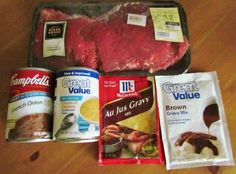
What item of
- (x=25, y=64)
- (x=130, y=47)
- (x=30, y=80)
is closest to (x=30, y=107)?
(x=30, y=80)

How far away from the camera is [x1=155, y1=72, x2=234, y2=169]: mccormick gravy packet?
64 centimetres

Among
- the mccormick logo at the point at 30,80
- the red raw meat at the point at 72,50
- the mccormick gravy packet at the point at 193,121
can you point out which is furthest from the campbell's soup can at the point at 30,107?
the mccormick gravy packet at the point at 193,121

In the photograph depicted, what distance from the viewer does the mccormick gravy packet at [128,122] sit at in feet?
2.13

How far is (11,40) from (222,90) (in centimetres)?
57

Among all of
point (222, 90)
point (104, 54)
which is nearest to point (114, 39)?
point (104, 54)

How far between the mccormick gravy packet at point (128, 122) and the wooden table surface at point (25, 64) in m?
0.02

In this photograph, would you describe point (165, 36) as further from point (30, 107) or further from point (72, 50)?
point (30, 107)

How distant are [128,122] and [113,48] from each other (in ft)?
0.65

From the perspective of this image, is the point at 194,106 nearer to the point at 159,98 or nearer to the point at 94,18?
the point at 159,98

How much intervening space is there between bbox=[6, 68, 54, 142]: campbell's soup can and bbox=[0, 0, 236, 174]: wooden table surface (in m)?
0.07

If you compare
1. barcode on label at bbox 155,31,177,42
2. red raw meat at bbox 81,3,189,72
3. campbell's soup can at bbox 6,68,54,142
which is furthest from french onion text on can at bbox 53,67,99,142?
barcode on label at bbox 155,31,177,42

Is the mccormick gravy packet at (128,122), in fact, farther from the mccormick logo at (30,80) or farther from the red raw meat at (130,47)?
the mccormick logo at (30,80)

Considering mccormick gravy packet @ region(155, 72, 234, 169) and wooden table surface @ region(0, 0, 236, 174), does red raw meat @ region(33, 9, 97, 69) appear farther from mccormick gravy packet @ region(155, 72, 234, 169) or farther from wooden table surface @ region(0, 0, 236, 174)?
mccormick gravy packet @ region(155, 72, 234, 169)

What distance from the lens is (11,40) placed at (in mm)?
793
